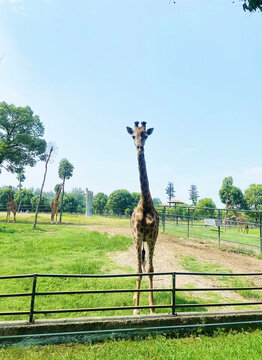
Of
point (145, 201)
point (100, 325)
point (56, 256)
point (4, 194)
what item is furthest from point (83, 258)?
point (4, 194)

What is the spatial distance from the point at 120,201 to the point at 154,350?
5433 centimetres

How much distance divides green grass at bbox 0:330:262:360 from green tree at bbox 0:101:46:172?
22.1 metres

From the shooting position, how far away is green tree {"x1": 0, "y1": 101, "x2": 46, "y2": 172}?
22438 mm

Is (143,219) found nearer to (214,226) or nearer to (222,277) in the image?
(222,277)

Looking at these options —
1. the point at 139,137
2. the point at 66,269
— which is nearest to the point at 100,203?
the point at 66,269

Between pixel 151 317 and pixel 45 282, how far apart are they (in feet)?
10.6

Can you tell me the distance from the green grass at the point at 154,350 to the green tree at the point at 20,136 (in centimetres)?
2206

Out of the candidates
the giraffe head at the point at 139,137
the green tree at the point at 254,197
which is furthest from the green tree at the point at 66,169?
the green tree at the point at 254,197

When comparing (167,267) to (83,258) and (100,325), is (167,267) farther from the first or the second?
(100,325)

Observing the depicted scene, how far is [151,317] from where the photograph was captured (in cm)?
309

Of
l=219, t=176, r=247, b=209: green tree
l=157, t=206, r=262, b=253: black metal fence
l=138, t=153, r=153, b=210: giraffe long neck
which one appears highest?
l=219, t=176, r=247, b=209: green tree

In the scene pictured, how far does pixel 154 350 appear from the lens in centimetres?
265

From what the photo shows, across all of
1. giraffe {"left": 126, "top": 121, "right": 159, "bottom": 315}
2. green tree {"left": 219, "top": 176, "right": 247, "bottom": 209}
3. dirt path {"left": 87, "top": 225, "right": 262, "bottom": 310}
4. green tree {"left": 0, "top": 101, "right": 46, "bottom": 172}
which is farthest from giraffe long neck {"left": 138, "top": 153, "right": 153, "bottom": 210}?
green tree {"left": 219, "top": 176, "right": 247, "bottom": 209}

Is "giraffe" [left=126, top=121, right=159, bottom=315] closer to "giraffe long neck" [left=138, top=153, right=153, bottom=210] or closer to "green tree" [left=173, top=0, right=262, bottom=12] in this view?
"giraffe long neck" [left=138, top=153, right=153, bottom=210]
